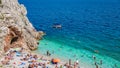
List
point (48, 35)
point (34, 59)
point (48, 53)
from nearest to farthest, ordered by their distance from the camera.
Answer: point (34, 59) → point (48, 53) → point (48, 35)

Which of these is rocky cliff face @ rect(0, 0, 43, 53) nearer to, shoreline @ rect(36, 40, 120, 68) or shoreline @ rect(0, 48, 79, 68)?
shoreline @ rect(0, 48, 79, 68)

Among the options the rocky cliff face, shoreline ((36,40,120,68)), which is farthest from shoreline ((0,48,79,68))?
shoreline ((36,40,120,68))

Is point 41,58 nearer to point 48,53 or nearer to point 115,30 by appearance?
point 48,53

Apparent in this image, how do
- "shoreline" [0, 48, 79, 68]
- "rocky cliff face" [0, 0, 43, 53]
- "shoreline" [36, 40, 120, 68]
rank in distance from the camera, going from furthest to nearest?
"shoreline" [36, 40, 120, 68] → "rocky cliff face" [0, 0, 43, 53] → "shoreline" [0, 48, 79, 68]

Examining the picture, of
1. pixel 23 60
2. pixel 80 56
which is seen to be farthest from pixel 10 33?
pixel 80 56

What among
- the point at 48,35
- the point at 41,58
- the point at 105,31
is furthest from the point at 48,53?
the point at 105,31

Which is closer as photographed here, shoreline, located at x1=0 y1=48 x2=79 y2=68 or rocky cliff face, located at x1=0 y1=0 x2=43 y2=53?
shoreline, located at x1=0 y1=48 x2=79 y2=68

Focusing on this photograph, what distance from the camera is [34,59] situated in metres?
49.1

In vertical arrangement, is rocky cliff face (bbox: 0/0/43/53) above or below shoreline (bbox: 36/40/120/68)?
above

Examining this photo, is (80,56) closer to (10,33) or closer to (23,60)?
(23,60)

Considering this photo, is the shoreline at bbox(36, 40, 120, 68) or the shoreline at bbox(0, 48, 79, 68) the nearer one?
the shoreline at bbox(0, 48, 79, 68)

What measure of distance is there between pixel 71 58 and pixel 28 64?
35.6ft

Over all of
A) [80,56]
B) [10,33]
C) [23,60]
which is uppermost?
[10,33]

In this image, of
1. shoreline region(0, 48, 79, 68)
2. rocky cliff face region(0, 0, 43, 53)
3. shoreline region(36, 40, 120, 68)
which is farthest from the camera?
shoreline region(36, 40, 120, 68)
